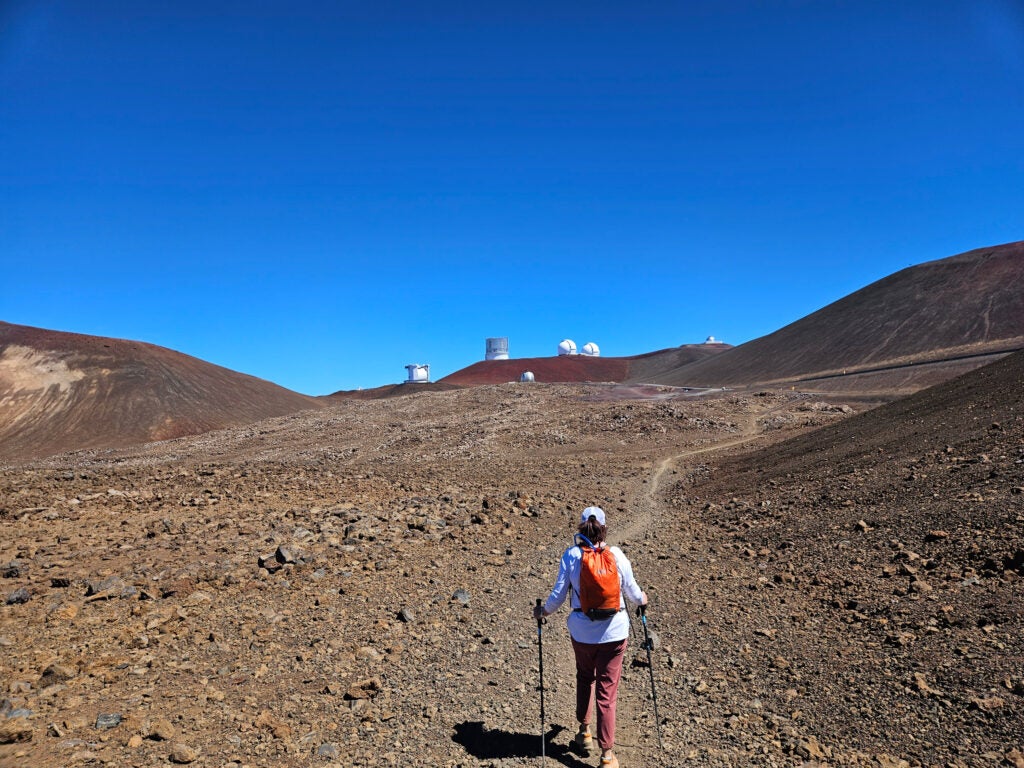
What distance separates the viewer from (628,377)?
351 feet

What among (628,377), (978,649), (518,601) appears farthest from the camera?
(628,377)

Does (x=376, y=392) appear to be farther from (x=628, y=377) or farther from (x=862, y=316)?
(x=862, y=316)

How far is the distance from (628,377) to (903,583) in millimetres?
101654

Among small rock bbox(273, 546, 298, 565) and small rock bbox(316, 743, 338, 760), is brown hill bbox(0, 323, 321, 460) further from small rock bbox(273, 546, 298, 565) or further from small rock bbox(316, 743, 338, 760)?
small rock bbox(316, 743, 338, 760)

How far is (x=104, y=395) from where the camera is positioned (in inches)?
2057

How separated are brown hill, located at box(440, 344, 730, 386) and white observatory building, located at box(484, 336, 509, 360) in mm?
1941

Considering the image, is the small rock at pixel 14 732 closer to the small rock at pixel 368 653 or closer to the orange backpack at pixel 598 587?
the small rock at pixel 368 653

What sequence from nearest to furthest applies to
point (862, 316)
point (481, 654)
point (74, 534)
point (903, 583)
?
point (481, 654), point (903, 583), point (74, 534), point (862, 316)

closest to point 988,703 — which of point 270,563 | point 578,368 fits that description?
point 270,563

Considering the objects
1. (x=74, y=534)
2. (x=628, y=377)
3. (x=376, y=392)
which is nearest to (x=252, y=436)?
(x=74, y=534)

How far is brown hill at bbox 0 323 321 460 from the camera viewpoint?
47.3 meters

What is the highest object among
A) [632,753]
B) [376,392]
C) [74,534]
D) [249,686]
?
[376,392]

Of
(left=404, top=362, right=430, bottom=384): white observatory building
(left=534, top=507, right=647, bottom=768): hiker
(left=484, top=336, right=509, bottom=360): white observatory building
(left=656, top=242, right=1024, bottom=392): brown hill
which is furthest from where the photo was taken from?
(left=484, top=336, right=509, bottom=360): white observatory building

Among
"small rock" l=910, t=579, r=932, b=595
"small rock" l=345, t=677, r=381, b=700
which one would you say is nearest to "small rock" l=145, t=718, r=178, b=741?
"small rock" l=345, t=677, r=381, b=700
